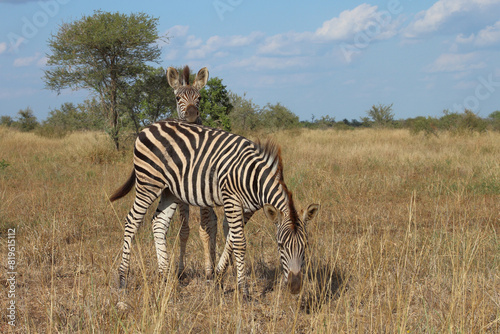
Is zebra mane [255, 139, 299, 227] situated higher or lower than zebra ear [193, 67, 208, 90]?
lower

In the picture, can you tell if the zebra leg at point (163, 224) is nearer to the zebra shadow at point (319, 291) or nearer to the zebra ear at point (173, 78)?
the zebra shadow at point (319, 291)

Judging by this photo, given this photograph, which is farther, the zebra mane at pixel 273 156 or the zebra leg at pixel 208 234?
the zebra leg at pixel 208 234

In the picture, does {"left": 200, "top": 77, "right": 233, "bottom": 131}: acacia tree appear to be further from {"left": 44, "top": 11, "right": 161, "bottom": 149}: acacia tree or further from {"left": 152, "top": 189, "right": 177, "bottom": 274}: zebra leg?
{"left": 152, "top": 189, "right": 177, "bottom": 274}: zebra leg

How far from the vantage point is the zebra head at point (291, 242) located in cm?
359

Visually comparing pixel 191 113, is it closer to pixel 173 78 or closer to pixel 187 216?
pixel 173 78

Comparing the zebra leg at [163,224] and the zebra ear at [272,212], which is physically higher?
the zebra ear at [272,212]

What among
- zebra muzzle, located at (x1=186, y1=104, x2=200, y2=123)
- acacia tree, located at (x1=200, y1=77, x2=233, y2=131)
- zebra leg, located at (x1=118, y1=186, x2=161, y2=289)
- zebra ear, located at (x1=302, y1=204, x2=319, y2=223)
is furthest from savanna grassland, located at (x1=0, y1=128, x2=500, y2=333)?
acacia tree, located at (x1=200, y1=77, x2=233, y2=131)

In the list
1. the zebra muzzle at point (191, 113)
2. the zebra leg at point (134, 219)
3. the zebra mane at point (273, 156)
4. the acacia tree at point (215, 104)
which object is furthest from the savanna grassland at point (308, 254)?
the acacia tree at point (215, 104)

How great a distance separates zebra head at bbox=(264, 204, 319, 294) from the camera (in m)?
3.59

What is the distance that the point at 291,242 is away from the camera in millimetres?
3650

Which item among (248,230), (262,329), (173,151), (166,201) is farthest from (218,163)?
(248,230)

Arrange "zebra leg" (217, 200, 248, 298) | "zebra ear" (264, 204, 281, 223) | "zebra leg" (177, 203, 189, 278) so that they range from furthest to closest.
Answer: "zebra leg" (177, 203, 189, 278), "zebra leg" (217, 200, 248, 298), "zebra ear" (264, 204, 281, 223)

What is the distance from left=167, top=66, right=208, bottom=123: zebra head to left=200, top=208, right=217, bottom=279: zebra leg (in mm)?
1245

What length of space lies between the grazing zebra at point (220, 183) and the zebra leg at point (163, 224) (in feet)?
0.04
